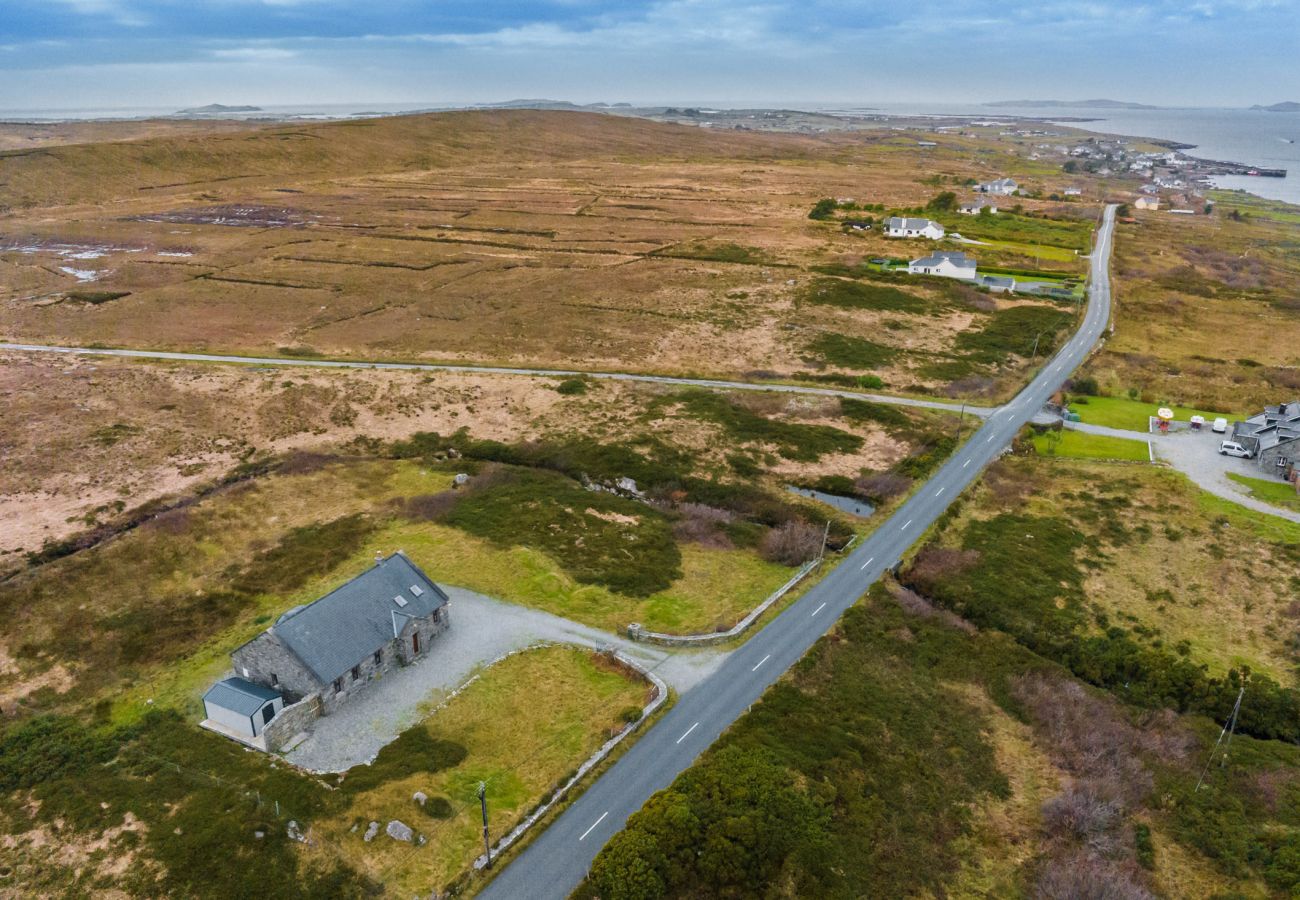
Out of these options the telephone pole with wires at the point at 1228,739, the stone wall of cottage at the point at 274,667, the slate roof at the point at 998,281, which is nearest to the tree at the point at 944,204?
the slate roof at the point at 998,281

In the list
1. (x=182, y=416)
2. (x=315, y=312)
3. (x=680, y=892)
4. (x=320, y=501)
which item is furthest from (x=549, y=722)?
(x=315, y=312)

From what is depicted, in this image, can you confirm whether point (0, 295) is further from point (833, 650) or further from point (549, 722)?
point (833, 650)

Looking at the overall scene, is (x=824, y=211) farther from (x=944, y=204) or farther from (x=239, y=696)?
(x=239, y=696)

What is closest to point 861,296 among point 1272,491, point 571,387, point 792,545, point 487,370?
point 571,387

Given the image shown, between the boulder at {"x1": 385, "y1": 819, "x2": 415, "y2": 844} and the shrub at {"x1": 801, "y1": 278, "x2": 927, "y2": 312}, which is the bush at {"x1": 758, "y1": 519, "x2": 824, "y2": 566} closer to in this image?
the boulder at {"x1": 385, "y1": 819, "x2": 415, "y2": 844}

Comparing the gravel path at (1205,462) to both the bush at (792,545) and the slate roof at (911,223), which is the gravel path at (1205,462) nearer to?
the bush at (792,545)

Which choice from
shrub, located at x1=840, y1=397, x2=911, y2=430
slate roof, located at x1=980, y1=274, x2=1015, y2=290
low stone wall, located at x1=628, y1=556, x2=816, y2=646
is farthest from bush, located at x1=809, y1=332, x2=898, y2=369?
low stone wall, located at x1=628, y1=556, x2=816, y2=646
